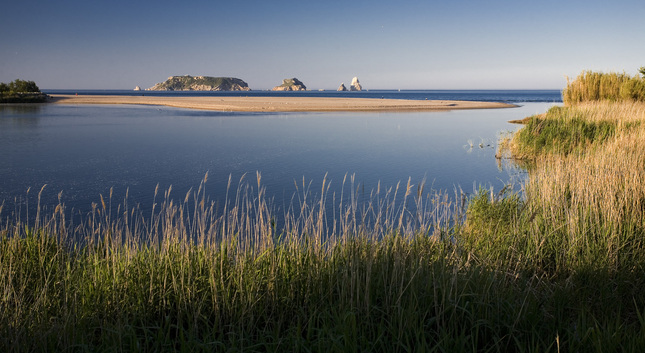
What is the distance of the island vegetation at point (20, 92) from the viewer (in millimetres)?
50375

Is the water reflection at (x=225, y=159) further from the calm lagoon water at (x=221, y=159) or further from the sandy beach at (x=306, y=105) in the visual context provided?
the sandy beach at (x=306, y=105)

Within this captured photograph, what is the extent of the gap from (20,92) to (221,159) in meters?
50.7

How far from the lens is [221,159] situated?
16.8 m

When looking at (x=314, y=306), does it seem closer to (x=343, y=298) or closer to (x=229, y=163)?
(x=343, y=298)

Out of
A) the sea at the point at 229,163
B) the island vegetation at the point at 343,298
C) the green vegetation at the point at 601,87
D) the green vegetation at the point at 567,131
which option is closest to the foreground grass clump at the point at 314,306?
the island vegetation at the point at 343,298

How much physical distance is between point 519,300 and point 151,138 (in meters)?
21.2

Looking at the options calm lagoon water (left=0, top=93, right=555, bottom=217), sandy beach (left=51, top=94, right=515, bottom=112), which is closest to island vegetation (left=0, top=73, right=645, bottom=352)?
calm lagoon water (left=0, top=93, right=555, bottom=217)

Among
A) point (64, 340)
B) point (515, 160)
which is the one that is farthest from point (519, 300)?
point (515, 160)

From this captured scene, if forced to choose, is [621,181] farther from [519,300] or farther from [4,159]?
[4,159]

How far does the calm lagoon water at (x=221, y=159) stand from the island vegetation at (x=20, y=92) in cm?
2618

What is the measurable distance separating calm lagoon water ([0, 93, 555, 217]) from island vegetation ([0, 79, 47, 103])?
26181mm

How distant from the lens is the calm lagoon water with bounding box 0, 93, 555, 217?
12140mm

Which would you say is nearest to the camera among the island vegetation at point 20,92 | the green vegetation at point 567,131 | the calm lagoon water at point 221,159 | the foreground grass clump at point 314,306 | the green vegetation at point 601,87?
the foreground grass clump at point 314,306

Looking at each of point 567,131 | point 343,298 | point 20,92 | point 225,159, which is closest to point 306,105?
point 20,92
